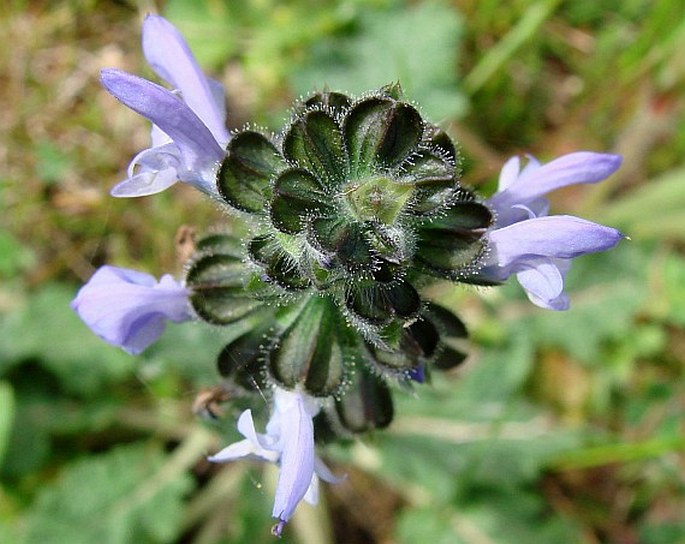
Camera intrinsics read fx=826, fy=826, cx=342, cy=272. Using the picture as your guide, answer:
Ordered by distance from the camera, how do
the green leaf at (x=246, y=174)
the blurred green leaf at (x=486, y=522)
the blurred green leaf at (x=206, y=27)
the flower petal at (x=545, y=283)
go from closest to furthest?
the flower petal at (x=545, y=283) < the green leaf at (x=246, y=174) < the blurred green leaf at (x=486, y=522) < the blurred green leaf at (x=206, y=27)

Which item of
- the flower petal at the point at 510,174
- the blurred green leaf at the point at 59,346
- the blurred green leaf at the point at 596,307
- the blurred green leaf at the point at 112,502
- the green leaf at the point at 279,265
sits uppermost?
the blurred green leaf at the point at 596,307

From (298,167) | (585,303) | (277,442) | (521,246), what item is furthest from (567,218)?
(585,303)

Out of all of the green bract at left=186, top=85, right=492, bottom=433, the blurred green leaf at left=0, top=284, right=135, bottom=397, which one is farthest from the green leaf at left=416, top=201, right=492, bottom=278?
the blurred green leaf at left=0, top=284, right=135, bottom=397

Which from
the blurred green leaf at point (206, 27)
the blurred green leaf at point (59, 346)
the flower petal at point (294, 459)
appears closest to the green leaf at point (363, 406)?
the flower petal at point (294, 459)

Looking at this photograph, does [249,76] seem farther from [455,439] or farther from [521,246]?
[521,246]

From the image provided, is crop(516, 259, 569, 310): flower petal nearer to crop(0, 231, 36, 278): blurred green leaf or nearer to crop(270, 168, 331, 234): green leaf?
crop(270, 168, 331, 234): green leaf

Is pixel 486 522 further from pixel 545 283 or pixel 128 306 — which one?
pixel 128 306

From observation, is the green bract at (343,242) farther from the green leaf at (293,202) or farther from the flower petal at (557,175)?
the flower petal at (557,175)
